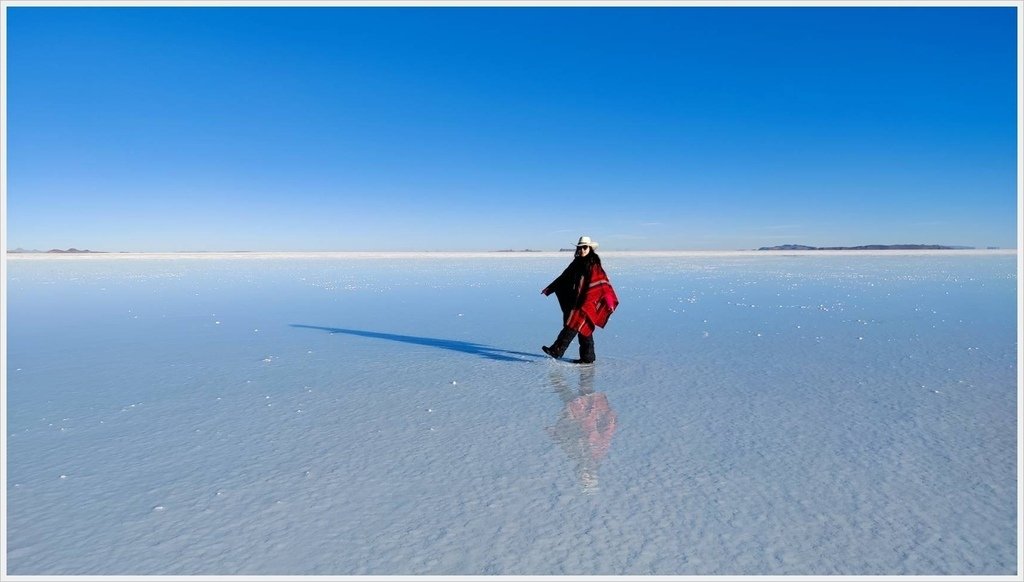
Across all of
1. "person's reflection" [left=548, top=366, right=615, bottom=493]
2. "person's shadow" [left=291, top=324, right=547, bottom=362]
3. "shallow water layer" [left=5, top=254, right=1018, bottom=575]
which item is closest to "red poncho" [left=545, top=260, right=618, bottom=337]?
"shallow water layer" [left=5, top=254, right=1018, bottom=575]

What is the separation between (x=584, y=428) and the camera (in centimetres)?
444

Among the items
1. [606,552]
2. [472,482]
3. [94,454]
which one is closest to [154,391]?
[94,454]

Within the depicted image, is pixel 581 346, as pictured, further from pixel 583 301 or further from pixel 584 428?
pixel 584 428

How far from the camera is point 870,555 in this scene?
2.71 metres

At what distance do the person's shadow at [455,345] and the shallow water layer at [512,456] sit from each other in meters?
0.08

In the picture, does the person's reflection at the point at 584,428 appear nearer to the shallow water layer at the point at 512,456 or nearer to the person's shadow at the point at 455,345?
the shallow water layer at the point at 512,456

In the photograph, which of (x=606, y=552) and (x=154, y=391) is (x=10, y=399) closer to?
(x=154, y=391)

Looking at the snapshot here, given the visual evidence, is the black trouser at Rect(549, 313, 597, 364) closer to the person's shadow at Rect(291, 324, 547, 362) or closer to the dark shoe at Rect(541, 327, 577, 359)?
the dark shoe at Rect(541, 327, 577, 359)

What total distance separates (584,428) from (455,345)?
12.4 feet

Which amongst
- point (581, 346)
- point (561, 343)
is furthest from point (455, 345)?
point (581, 346)

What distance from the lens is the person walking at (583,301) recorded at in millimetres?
6777

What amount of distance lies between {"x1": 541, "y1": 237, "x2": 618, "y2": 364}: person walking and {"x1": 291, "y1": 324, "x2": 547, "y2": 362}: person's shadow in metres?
0.46

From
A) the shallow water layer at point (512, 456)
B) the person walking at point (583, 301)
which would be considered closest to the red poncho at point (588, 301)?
the person walking at point (583, 301)

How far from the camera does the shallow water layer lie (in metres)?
2.77
